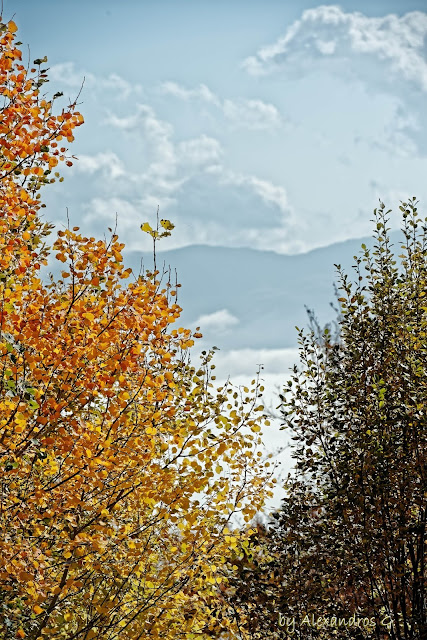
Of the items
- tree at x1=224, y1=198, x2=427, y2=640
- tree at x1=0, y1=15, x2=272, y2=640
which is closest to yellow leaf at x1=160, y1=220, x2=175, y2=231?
tree at x1=0, y1=15, x2=272, y2=640

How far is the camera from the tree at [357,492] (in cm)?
742

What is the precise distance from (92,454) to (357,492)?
133 inches

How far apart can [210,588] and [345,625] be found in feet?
7.09

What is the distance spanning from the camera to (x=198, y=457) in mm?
6031

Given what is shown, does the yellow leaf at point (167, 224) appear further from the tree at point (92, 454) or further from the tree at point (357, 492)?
the tree at point (357, 492)

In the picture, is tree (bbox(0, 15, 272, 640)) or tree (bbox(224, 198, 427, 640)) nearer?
tree (bbox(0, 15, 272, 640))

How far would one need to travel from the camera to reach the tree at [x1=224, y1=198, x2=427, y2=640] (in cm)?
742

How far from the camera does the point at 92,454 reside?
209 inches

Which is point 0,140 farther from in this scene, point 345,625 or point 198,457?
point 345,625

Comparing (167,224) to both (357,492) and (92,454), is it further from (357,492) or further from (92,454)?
(357,492)

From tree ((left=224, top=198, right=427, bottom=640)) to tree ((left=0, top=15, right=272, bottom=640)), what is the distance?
140 centimetres

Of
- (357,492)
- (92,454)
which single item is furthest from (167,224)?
(357,492)

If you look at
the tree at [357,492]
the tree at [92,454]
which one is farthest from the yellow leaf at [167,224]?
the tree at [357,492]

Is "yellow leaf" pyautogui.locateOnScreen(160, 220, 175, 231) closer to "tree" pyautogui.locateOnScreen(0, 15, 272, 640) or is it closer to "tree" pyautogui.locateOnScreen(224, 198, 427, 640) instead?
"tree" pyautogui.locateOnScreen(0, 15, 272, 640)
